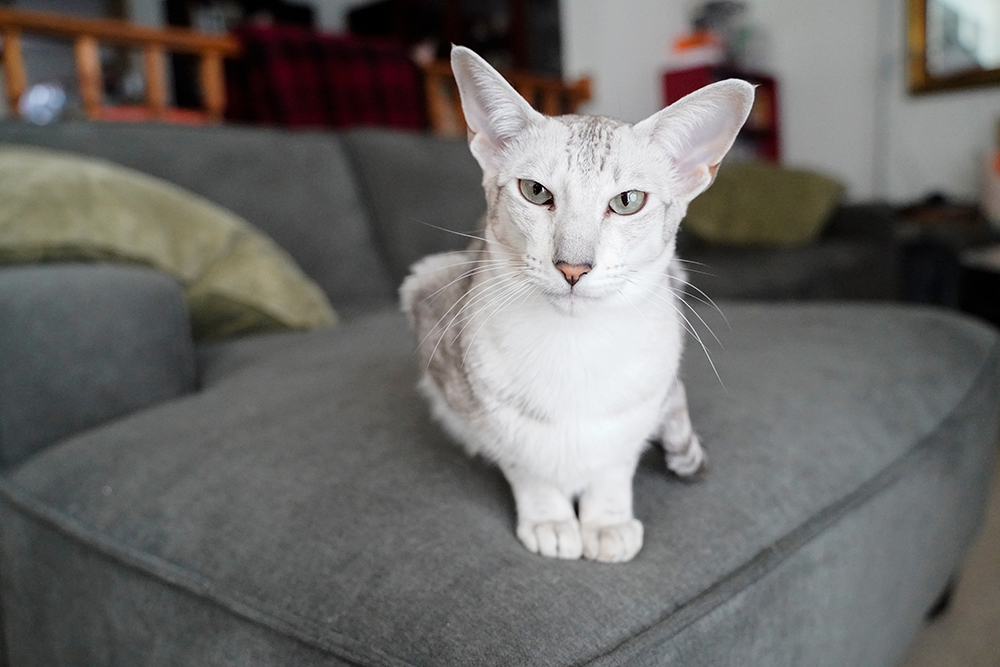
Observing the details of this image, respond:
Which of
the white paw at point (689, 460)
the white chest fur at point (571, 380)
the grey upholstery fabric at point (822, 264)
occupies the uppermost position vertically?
the white chest fur at point (571, 380)

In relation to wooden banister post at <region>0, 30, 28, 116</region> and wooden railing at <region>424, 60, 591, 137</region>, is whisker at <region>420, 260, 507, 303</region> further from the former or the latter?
wooden railing at <region>424, 60, 591, 137</region>

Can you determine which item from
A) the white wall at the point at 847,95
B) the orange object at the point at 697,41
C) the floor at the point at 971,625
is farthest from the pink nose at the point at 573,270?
the orange object at the point at 697,41

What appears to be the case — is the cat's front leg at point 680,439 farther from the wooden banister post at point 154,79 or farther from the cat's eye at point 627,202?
the wooden banister post at point 154,79

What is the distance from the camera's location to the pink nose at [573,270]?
1.72 feet

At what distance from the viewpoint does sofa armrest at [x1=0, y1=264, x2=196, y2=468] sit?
35.2 inches

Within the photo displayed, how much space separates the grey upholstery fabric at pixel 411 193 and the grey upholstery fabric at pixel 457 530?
0.88 metres

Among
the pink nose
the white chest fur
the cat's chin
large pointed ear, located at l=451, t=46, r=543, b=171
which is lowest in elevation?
the white chest fur

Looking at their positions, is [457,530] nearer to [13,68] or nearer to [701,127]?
[701,127]

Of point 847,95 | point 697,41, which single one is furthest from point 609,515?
point 847,95

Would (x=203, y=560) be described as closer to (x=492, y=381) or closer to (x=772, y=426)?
(x=492, y=381)

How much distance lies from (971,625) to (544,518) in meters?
0.95

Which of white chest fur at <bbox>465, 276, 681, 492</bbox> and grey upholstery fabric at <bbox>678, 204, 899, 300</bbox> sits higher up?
white chest fur at <bbox>465, 276, 681, 492</bbox>

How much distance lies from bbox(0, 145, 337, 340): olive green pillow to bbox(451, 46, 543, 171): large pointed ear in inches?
32.4

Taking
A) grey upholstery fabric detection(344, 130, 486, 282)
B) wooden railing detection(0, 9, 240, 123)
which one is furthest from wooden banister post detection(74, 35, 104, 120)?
grey upholstery fabric detection(344, 130, 486, 282)
